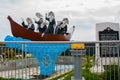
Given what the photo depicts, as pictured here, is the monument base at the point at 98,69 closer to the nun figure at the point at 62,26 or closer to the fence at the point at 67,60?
the fence at the point at 67,60

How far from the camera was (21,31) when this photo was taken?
976 inches

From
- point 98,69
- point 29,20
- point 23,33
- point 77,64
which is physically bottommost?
point 98,69

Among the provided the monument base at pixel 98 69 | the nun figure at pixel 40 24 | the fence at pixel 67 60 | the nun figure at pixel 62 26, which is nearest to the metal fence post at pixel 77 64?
the fence at pixel 67 60

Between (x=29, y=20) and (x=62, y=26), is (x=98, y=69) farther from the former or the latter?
(x=62, y=26)

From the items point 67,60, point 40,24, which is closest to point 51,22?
point 40,24

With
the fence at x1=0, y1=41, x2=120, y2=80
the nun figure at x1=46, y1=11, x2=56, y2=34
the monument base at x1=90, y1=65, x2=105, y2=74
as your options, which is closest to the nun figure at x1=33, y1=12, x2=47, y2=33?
the nun figure at x1=46, y1=11, x2=56, y2=34

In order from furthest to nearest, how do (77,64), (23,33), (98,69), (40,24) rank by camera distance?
(23,33), (40,24), (98,69), (77,64)

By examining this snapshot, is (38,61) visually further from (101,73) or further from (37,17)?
(37,17)

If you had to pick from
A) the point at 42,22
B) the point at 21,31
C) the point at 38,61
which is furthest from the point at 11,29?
the point at 38,61

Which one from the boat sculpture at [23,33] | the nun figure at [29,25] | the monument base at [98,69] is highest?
the nun figure at [29,25]

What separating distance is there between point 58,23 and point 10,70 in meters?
17.2

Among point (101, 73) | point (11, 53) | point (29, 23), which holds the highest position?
point (29, 23)

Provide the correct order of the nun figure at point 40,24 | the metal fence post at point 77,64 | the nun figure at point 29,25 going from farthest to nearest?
the nun figure at point 29,25
the nun figure at point 40,24
the metal fence post at point 77,64

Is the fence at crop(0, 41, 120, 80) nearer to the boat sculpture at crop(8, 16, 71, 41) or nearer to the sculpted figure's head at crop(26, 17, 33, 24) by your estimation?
the sculpted figure's head at crop(26, 17, 33, 24)
